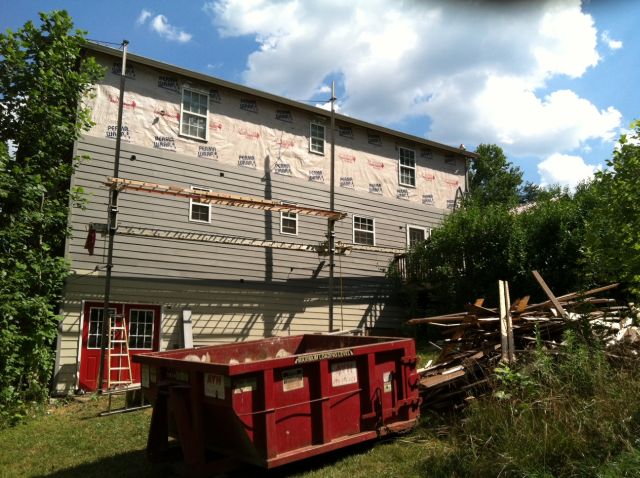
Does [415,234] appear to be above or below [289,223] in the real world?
above

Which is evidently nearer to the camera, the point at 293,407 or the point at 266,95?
the point at 293,407

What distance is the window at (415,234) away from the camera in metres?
19.3

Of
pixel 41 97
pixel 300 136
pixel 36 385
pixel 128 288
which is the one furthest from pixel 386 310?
pixel 41 97

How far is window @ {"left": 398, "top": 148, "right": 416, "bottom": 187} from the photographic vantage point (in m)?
19.6

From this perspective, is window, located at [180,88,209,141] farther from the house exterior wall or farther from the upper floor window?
the upper floor window

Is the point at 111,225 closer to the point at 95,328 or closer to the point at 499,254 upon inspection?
the point at 95,328

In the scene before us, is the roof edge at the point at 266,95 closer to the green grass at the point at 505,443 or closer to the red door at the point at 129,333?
the red door at the point at 129,333

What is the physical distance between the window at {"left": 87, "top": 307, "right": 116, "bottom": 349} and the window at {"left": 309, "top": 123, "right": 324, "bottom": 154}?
8.49 metres

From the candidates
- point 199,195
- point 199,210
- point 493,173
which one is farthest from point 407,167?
point 493,173

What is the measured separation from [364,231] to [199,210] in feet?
20.3

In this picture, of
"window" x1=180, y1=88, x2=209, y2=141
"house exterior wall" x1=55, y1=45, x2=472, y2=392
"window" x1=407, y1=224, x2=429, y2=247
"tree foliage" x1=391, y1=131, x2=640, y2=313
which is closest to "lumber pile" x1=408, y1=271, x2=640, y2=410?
"tree foliage" x1=391, y1=131, x2=640, y2=313

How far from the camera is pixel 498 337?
7910mm

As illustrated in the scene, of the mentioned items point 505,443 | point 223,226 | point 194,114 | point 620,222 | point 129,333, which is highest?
point 194,114

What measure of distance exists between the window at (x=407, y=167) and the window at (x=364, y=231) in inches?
94.7
